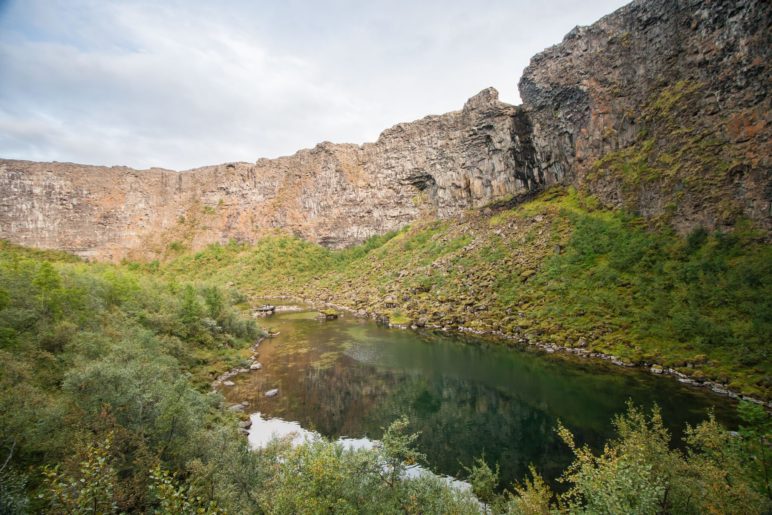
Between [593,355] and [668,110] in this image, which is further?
[668,110]

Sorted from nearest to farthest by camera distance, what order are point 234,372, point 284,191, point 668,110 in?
point 234,372 → point 668,110 → point 284,191

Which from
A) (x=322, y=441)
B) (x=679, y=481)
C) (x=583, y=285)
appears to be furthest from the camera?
(x=583, y=285)

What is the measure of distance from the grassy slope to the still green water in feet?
13.9

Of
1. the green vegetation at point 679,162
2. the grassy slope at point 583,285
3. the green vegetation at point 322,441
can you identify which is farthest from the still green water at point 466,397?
the green vegetation at point 679,162

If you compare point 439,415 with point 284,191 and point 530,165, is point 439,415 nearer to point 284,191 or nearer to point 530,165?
point 530,165

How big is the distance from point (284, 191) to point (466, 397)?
95.2 meters

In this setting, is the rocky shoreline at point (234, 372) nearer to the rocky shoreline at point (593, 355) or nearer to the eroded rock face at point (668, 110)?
the rocky shoreline at point (593, 355)

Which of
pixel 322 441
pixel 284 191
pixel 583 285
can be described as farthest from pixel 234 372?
pixel 284 191

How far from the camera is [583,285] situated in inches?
1499

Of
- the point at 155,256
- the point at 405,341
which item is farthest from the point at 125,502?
the point at 155,256

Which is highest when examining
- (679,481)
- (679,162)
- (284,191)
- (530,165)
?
(284,191)

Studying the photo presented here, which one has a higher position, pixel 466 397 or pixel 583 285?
pixel 583 285

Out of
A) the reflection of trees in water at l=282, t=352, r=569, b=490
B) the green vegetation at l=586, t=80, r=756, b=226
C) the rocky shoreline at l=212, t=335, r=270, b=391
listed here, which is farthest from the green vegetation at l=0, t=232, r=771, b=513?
the green vegetation at l=586, t=80, r=756, b=226

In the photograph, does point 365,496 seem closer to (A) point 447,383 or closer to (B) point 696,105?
(A) point 447,383
